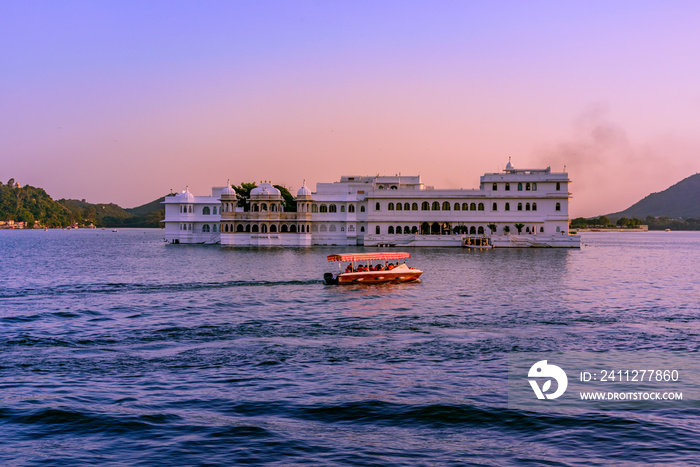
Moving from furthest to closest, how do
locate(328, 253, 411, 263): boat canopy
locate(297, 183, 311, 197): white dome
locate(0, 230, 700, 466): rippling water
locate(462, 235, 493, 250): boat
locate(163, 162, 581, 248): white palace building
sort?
locate(297, 183, 311, 197): white dome → locate(163, 162, 581, 248): white palace building → locate(462, 235, 493, 250): boat → locate(328, 253, 411, 263): boat canopy → locate(0, 230, 700, 466): rippling water

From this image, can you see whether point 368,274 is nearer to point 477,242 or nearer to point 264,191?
point 477,242

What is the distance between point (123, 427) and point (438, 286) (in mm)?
26492

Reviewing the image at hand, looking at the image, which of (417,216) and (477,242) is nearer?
(477,242)

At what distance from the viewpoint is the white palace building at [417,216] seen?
83500 millimetres

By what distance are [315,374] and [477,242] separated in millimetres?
67141

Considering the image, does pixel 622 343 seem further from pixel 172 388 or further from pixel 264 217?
pixel 264 217

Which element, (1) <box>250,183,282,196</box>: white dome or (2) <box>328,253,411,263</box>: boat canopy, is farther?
(1) <box>250,183,282,196</box>: white dome

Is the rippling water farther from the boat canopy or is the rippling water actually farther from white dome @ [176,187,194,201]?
white dome @ [176,187,194,201]

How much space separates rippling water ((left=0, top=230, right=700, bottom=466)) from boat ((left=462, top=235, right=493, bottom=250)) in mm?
43935

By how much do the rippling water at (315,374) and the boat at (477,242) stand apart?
43.9 meters

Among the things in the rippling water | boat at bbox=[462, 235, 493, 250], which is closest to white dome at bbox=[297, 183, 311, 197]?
boat at bbox=[462, 235, 493, 250]

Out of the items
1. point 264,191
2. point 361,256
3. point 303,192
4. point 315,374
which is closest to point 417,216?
point 303,192

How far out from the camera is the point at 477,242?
268ft

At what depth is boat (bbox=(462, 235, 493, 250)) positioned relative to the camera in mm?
80000
